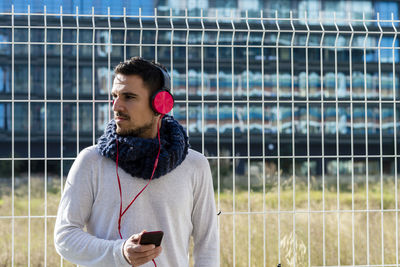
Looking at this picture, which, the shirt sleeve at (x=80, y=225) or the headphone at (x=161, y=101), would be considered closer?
the shirt sleeve at (x=80, y=225)

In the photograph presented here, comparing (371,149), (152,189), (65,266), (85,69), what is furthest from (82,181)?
(371,149)

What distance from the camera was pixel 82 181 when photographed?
1.62 m

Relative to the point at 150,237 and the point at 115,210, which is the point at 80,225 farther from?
the point at 150,237

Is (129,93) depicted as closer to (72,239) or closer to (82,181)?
(82,181)

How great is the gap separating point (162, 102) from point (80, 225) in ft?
1.45

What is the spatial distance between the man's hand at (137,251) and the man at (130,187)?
0.09m

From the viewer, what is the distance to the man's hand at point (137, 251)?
144 centimetres

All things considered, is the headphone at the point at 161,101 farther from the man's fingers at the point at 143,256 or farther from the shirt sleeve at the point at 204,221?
the man's fingers at the point at 143,256

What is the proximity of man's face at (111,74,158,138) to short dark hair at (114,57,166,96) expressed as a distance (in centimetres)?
1

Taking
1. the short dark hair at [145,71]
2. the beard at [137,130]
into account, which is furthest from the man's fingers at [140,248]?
the short dark hair at [145,71]

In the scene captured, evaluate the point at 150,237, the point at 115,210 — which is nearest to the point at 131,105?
the point at 115,210

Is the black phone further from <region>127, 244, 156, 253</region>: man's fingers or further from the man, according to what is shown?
the man

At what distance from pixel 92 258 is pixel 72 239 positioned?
8cm

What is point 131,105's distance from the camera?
167 centimetres
